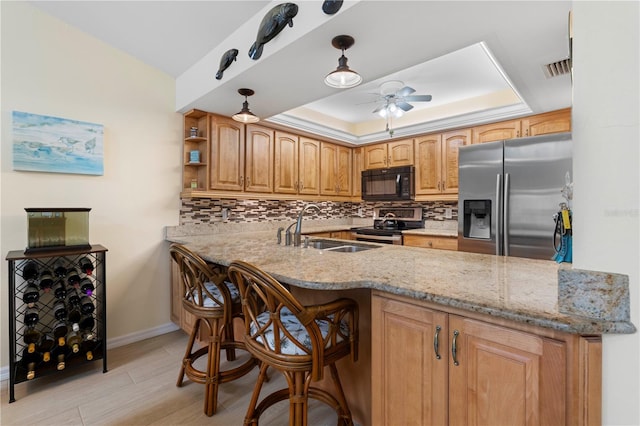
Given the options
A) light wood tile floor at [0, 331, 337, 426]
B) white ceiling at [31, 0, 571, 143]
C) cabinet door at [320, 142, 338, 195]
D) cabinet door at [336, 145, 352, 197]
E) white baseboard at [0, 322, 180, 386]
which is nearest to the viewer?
white ceiling at [31, 0, 571, 143]

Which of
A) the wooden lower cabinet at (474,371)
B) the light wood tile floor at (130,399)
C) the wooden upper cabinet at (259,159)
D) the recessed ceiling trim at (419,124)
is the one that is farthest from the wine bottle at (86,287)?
the recessed ceiling trim at (419,124)

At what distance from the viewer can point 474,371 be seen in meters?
1.02

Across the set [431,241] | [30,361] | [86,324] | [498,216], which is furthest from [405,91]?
[30,361]

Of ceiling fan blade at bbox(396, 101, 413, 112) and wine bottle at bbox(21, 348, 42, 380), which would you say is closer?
wine bottle at bbox(21, 348, 42, 380)

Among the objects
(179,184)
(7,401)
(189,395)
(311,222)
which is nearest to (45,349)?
(7,401)

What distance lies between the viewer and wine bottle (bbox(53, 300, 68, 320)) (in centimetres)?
216

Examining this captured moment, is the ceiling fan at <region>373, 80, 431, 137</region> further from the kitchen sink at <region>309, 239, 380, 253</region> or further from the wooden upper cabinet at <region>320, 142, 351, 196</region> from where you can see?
the kitchen sink at <region>309, 239, 380, 253</region>

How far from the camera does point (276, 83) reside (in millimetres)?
2336

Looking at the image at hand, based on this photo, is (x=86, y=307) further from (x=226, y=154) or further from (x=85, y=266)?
(x=226, y=154)

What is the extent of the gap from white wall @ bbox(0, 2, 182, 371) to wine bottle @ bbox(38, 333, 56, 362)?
33 cm

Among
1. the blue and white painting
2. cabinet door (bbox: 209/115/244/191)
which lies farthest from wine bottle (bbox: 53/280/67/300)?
cabinet door (bbox: 209/115/244/191)

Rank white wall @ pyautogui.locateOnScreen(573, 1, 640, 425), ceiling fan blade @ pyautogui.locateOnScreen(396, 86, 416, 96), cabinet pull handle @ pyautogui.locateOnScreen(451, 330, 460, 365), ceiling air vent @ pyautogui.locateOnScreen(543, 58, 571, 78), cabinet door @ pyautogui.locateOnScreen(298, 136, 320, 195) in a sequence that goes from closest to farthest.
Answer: white wall @ pyautogui.locateOnScreen(573, 1, 640, 425), cabinet pull handle @ pyautogui.locateOnScreen(451, 330, 460, 365), ceiling air vent @ pyautogui.locateOnScreen(543, 58, 571, 78), ceiling fan blade @ pyautogui.locateOnScreen(396, 86, 416, 96), cabinet door @ pyautogui.locateOnScreen(298, 136, 320, 195)

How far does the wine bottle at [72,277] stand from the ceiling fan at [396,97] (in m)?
3.08

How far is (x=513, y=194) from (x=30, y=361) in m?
3.93
